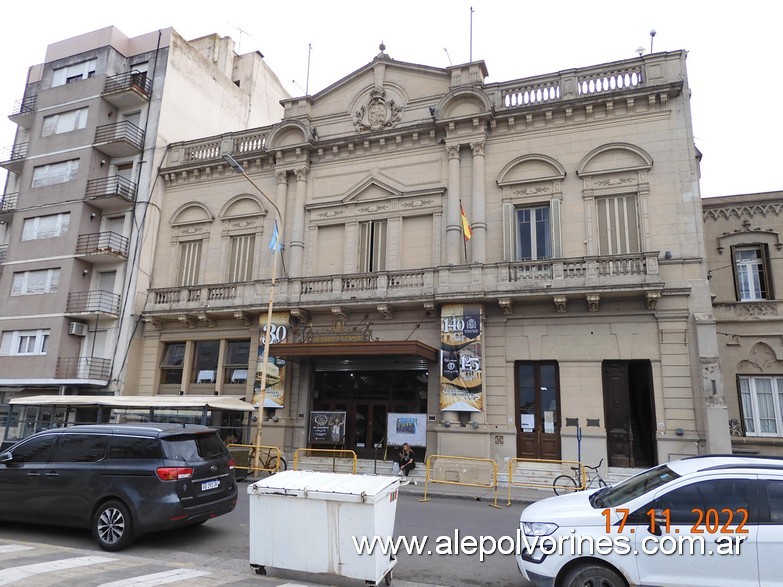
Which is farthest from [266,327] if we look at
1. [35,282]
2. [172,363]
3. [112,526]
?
[35,282]

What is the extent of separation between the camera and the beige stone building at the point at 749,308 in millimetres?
20000

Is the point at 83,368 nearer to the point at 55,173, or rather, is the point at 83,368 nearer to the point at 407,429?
the point at 55,173

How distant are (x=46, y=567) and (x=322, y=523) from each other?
3678 millimetres

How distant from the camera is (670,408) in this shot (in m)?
16.6

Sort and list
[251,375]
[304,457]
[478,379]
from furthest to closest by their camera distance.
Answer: [251,375], [304,457], [478,379]

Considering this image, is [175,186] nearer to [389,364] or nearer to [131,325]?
[131,325]

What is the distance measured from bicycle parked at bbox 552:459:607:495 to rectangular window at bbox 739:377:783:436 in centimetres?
776

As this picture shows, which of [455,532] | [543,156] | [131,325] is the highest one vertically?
[543,156]

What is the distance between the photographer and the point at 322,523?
21.7ft

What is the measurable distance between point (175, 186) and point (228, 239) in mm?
4712

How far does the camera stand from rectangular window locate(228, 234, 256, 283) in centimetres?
2353

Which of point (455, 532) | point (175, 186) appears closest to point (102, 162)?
point (175, 186)

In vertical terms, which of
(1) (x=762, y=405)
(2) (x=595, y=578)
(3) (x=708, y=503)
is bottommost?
(2) (x=595, y=578)

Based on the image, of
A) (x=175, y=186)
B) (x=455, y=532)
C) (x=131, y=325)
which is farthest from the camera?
(x=175, y=186)
